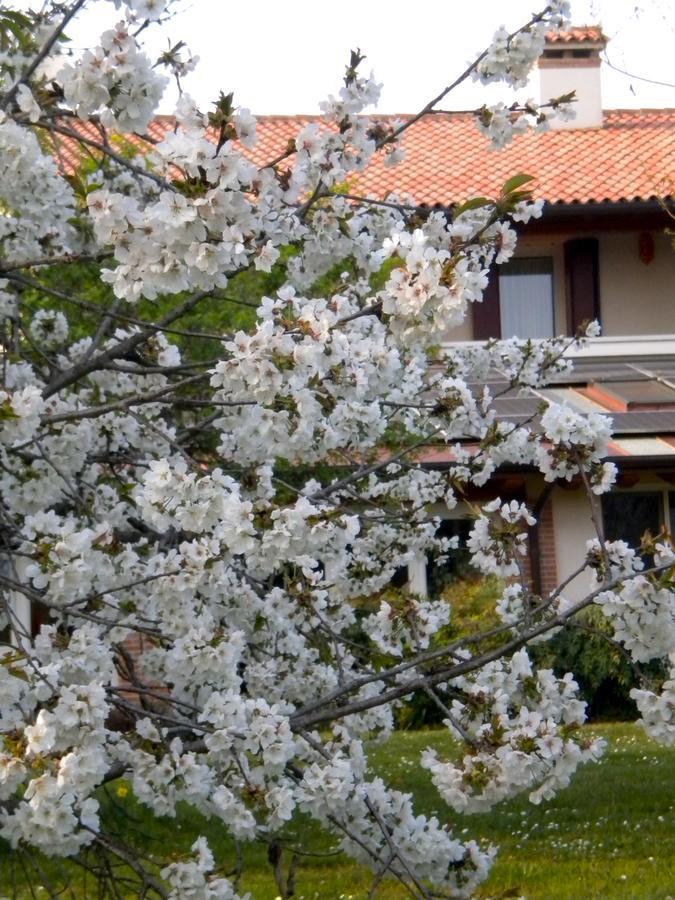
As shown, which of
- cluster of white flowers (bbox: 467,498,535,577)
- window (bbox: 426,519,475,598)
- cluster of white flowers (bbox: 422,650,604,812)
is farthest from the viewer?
window (bbox: 426,519,475,598)

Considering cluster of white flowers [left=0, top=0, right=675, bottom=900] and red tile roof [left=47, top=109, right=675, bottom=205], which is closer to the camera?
cluster of white flowers [left=0, top=0, right=675, bottom=900]

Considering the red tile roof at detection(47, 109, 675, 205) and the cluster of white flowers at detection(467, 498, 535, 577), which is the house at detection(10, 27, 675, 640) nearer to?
the red tile roof at detection(47, 109, 675, 205)

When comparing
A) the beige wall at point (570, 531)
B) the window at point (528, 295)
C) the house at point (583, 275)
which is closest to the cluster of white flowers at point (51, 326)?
the house at point (583, 275)

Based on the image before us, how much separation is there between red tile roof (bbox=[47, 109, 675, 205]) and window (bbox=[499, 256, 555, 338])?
0.97m

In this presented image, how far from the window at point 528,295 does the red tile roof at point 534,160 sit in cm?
97

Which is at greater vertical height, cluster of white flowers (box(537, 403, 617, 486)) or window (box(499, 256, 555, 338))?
window (box(499, 256, 555, 338))

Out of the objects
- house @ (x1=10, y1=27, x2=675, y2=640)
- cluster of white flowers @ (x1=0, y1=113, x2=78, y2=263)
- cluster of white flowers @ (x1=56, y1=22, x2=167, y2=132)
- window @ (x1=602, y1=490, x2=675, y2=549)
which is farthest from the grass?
window @ (x1=602, y1=490, x2=675, y2=549)

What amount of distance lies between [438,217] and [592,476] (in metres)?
0.94

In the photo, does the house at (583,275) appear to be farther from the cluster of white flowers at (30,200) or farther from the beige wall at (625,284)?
the cluster of white flowers at (30,200)

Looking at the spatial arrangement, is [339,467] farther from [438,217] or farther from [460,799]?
[460,799]

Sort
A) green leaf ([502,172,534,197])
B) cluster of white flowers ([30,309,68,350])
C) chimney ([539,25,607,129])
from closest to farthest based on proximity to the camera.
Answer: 1. green leaf ([502,172,534,197])
2. cluster of white flowers ([30,309,68,350])
3. chimney ([539,25,607,129])

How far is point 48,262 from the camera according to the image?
413cm

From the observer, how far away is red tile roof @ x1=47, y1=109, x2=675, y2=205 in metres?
18.0

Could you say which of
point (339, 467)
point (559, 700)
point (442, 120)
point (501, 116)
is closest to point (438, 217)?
point (501, 116)
